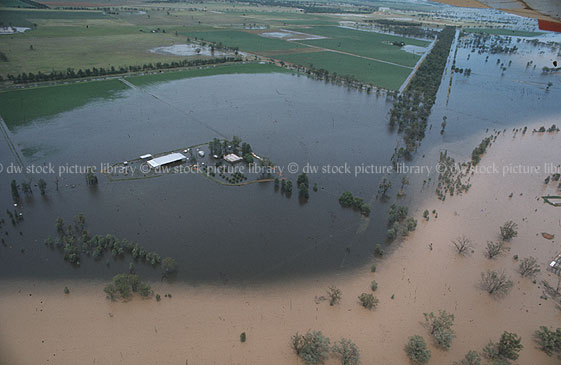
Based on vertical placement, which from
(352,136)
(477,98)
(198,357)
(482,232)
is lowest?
(198,357)

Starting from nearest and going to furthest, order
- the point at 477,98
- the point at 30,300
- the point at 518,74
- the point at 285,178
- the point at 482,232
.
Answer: the point at 30,300 < the point at 482,232 < the point at 285,178 < the point at 477,98 < the point at 518,74

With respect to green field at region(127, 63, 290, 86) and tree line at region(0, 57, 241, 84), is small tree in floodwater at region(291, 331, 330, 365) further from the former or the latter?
tree line at region(0, 57, 241, 84)

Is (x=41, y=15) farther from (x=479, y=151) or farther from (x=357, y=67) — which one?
(x=479, y=151)

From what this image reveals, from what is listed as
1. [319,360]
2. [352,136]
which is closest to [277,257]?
[319,360]

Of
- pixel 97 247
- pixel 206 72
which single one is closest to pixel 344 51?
pixel 206 72

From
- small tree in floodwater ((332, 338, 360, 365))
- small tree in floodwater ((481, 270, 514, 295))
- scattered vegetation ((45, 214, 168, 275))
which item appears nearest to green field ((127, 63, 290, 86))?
scattered vegetation ((45, 214, 168, 275))

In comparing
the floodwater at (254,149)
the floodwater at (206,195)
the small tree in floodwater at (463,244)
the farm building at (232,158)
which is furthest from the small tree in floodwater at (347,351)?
the farm building at (232,158)

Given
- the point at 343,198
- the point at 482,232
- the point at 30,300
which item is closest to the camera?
the point at 30,300

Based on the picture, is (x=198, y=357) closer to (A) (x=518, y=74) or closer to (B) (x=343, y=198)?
(B) (x=343, y=198)
